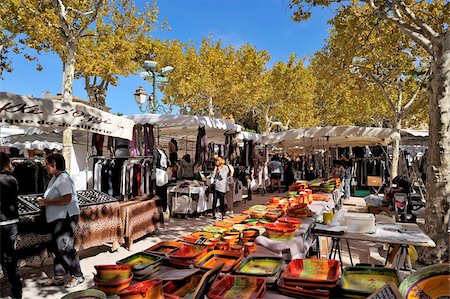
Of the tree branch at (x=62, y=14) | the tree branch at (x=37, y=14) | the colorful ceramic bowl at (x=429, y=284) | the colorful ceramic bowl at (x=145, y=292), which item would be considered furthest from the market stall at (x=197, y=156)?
the colorful ceramic bowl at (x=429, y=284)

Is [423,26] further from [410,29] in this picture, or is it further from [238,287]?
[238,287]

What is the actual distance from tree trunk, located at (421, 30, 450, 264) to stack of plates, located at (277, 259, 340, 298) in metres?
3.97

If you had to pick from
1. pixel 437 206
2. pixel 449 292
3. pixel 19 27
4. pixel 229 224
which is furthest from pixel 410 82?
pixel 19 27

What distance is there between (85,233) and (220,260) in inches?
140

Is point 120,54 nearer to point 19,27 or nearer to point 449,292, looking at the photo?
point 19,27

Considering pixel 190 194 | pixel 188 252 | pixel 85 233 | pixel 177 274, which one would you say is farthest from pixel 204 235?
pixel 190 194

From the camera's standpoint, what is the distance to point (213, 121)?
9.52 metres

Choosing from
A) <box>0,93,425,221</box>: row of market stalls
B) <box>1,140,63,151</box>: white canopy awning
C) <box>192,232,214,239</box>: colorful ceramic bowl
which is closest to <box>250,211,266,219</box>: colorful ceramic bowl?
<box>192,232,214,239</box>: colorful ceramic bowl

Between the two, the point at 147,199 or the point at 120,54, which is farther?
the point at 120,54

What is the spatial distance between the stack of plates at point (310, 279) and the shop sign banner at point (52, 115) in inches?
148

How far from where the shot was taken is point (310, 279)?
191 centimetres

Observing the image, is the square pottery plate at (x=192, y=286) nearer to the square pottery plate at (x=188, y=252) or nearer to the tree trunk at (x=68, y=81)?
the square pottery plate at (x=188, y=252)

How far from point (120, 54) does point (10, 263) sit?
11894mm

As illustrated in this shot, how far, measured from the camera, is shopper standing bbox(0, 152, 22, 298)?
350cm
